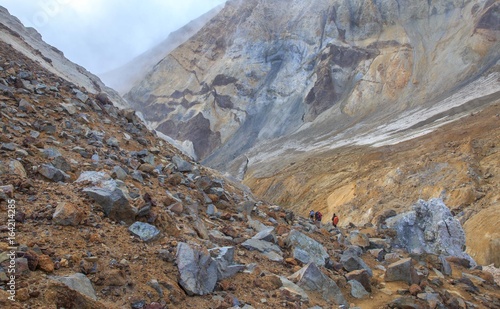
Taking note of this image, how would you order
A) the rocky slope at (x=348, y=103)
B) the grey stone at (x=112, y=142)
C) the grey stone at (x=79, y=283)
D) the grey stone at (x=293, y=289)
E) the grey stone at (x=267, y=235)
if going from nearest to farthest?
the grey stone at (x=79, y=283) < the grey stone at (x=293, y=289) < the grey stone at (x=267, y=235) < the grey stone at (x=112, y=142) < the rocky slope at (x=348, y=103)

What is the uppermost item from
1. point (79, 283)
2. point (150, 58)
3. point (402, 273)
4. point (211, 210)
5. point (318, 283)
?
point (150, 58)

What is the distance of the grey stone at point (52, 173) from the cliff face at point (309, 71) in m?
41.3

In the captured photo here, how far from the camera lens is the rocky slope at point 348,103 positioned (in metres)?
26.1

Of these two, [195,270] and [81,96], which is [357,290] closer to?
[195,270]

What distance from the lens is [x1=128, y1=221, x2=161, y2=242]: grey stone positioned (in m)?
5.88

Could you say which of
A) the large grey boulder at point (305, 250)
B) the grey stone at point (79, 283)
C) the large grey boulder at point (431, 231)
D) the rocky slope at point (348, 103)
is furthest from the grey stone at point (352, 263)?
the rocky slope at point (348, 103)

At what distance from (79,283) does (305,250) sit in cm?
476

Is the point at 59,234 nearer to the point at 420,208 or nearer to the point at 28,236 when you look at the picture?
the point at 28,236

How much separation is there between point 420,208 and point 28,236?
1226 cm

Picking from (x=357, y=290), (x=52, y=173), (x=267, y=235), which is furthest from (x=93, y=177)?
(x=357, y=290)

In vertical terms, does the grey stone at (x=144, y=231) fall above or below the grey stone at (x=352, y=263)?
above

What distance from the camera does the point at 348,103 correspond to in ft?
205

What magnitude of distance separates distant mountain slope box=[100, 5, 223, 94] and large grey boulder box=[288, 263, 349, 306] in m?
115

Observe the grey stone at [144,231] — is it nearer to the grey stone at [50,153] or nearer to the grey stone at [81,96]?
the grey stone at [50,153]
